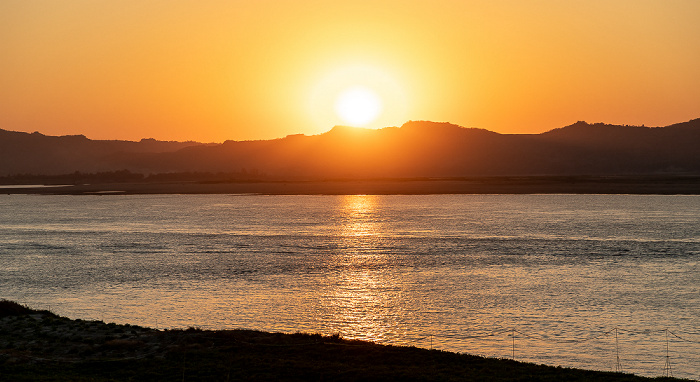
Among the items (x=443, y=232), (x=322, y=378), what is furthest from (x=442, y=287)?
(x=443, y=232)

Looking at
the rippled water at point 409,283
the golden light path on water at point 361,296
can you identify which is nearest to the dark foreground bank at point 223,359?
the rippled water at point 409,283

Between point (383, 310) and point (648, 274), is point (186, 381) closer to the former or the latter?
point (383, 310)

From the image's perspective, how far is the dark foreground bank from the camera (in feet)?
77.0

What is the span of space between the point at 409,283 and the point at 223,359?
21786 mm

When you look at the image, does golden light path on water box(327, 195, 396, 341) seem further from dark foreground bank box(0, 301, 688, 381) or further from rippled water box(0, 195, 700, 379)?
dark foreground bank box(0, 301, 688, 381)

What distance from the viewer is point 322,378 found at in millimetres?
23344

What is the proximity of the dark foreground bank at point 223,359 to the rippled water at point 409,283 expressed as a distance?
13.1 ft

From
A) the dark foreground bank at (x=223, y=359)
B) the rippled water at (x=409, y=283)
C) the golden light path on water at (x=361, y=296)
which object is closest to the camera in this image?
the dark foreground bank at (x=223, y=359)

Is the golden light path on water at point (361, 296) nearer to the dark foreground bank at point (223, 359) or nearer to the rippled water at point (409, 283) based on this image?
the rippled water at point (409, 283)

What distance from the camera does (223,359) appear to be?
84.5 feet

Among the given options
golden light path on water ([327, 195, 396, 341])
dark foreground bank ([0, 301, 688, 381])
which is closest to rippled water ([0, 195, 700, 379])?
golden light path on water ([327, 195, 396, 341])

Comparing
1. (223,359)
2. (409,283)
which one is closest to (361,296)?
(409,283)

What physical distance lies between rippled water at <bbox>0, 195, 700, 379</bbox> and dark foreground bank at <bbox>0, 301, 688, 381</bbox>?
4.00 metres

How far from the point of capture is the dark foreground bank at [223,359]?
23.5 meters
